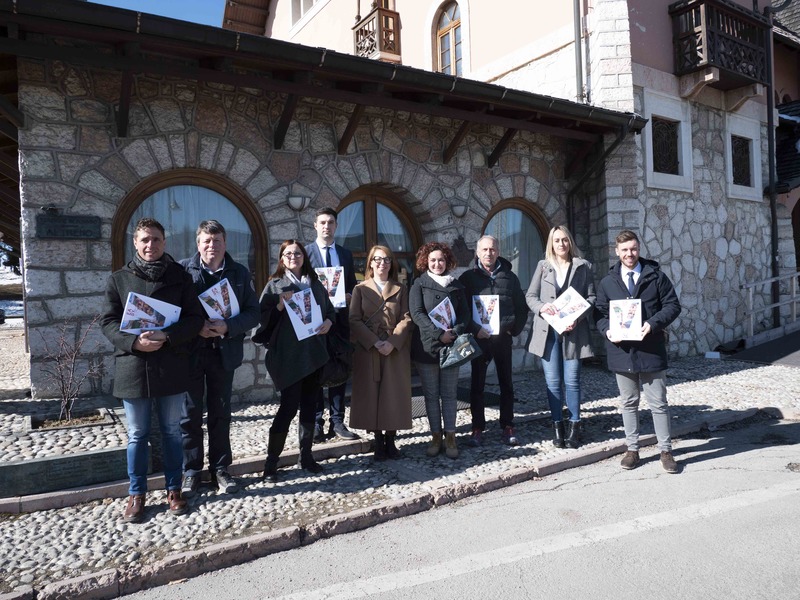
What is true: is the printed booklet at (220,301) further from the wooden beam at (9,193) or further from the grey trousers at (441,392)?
the wooden beam at (9,193)

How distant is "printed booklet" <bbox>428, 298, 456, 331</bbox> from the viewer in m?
4.82

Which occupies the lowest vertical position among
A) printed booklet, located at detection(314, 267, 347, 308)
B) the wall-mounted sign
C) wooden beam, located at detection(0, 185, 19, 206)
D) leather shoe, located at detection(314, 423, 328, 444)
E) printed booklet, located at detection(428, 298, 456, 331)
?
leather shoe, located at detection(314, 423, 328, 444)

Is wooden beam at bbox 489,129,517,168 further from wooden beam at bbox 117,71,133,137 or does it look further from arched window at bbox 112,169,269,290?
wooden beam at bbox 117,71,133,137

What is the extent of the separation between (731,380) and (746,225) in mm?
4803

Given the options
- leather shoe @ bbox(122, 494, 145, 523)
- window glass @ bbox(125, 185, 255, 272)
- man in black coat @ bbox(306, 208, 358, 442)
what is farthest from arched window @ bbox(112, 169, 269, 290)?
leather shoe @ bbox(122, 494, 145, 523)

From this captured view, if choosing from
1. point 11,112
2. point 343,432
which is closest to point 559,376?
point 343,432

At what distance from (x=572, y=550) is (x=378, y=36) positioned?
38.9 ft

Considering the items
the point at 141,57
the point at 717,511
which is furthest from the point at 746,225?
the point at 141,57

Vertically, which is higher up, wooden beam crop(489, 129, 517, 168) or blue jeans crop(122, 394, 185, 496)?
wooden beam crop(489, 129, 517, 168)

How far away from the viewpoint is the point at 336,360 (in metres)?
4.51

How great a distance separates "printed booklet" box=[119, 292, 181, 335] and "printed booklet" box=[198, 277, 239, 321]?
12.1 inches

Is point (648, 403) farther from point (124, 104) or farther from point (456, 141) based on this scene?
point (124, 104)

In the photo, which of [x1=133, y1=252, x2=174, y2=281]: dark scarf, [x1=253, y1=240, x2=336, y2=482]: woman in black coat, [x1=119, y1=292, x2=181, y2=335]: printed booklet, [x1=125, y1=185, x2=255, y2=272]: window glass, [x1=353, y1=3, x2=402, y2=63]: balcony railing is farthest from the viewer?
[x1=353, y1=3, x2=402, y2=63]: balcony railing

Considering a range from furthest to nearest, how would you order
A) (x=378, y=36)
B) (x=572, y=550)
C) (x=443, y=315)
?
(x=378, y=36), (x=443, y=315), (x=572, y=550)
